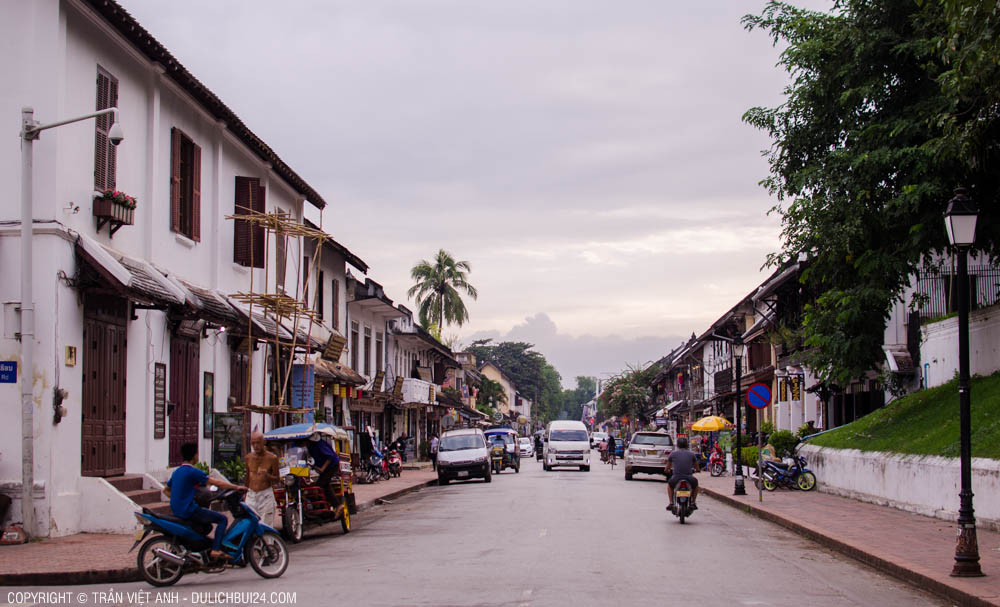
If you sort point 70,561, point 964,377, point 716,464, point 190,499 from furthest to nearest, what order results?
point 716,464 < point 70,561 < point 964,377 < point 190,499

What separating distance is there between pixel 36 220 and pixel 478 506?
12.5 m

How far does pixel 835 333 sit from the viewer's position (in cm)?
2494

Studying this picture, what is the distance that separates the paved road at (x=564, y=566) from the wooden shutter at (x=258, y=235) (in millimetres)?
6778

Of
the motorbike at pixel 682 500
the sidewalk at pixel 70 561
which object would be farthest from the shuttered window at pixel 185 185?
the motorbike at pixel 682 500

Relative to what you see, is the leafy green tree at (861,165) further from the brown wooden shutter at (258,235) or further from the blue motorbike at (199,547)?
the blue motorbike at (199,547)

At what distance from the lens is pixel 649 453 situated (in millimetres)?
36719

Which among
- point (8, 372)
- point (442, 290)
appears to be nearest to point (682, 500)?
point (8, 372)

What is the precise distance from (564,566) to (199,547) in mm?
4395

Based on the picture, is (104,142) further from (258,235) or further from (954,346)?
(954,346)

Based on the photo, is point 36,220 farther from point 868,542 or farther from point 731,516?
point 731,516

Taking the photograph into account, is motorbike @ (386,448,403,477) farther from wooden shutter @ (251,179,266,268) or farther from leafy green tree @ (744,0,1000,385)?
leafy green tree @ (744,0,1000,385)

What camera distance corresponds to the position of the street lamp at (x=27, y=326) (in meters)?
14.2

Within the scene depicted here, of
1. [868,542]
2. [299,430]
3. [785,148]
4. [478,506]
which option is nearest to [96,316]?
[299,430]

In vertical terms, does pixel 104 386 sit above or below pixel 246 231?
below
